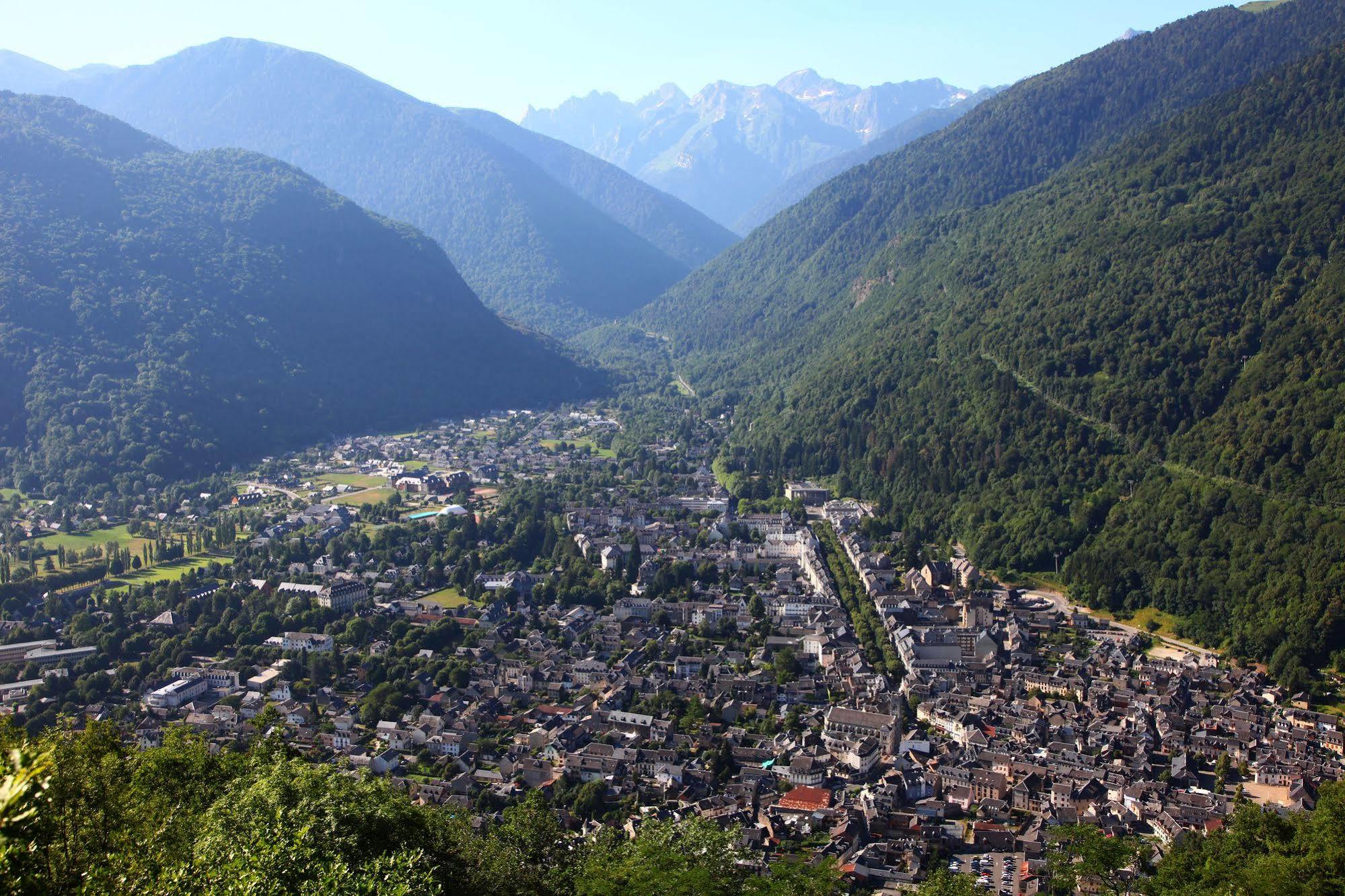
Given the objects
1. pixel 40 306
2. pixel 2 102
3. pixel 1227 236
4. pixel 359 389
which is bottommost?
pixel 359 389

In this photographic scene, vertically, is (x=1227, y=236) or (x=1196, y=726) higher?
(x=1227, y=236)

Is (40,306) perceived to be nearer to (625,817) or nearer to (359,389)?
(359,389)

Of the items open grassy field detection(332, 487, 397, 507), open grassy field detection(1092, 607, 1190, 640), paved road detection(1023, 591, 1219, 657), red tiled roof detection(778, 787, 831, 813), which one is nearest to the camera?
red tiled roof detection(778, 787, 831, 813)

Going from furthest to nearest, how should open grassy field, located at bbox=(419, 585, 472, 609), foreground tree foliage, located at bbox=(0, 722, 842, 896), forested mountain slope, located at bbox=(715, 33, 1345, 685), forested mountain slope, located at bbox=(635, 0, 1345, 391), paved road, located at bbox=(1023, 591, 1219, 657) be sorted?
forested mountain slope, located at bbox=(635, 0, 1345, 391), open grassy field, located at bbox=(419, 585, 472, 609), forested mountain slope, located at bbox=(715, 33, 1345, 685), paved road, located at bbox=(1023, 591, 1219, 657), foreground tree foliage, located at bbox=(0, 722, 842, 896)

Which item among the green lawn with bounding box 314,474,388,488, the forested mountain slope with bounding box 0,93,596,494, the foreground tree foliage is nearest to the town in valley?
the foreground tree foliage

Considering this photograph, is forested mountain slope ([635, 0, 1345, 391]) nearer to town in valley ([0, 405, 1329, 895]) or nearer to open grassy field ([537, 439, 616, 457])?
open grassy field ([537, 439, 616, 457])

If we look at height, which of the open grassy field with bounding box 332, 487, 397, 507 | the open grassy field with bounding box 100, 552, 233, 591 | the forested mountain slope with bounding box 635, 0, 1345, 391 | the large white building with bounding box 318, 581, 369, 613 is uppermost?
the forested mountain slope with bounding box 635, 0, 1345, 391

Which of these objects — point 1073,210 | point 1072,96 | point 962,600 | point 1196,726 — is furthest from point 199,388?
point 1072,96

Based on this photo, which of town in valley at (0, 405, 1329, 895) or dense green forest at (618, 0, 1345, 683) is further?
dense green forest at (618, 0, 1345, 683)
